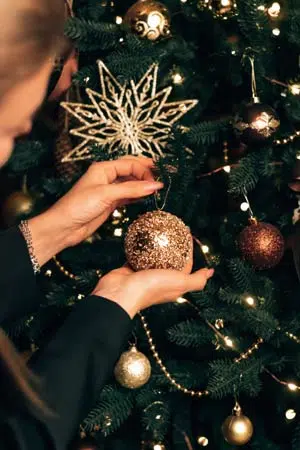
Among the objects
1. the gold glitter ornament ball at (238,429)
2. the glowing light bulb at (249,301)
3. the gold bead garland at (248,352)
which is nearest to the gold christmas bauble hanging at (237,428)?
the gold glitter ornament ball at (238,429)

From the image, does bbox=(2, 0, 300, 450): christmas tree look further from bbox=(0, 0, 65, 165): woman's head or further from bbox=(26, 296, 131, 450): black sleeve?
bbox=(0, 0, 65, 165): woman's head

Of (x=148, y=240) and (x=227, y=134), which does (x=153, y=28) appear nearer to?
(x=227, y=134)

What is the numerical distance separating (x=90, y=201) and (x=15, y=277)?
204 millimetres

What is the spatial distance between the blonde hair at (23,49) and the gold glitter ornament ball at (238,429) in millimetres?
513

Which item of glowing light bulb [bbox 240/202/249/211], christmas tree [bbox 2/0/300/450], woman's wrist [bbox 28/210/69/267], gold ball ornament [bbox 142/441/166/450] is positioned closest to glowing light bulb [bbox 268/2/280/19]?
christmas tree [bbox 2/0/300/450]

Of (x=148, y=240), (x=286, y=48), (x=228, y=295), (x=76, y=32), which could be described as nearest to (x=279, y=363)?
(x=228, y=295)

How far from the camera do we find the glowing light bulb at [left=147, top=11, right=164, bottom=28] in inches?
52.1

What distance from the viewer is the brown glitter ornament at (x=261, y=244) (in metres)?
1.27

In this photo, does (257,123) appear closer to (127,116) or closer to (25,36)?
(127,116)

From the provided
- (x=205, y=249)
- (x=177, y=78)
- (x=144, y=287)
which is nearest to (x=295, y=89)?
(x=177, y=78)

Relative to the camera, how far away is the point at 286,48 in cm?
136

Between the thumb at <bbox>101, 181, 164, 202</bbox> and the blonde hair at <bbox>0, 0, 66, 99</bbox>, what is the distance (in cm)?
37

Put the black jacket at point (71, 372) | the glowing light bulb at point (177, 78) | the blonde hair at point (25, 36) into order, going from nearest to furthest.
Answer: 1. the blonde hair at point (25, 36)
2. the black jacket at point (71, 372)
3. the glowing light bulb at point (177, 78)

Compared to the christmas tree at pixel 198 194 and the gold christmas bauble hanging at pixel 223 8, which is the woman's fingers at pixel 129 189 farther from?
the gold christmas bauble hanging at pixel 223 8
